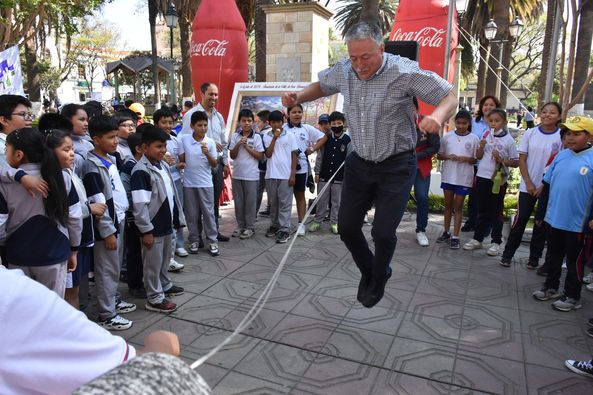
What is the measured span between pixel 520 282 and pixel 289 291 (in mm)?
2350

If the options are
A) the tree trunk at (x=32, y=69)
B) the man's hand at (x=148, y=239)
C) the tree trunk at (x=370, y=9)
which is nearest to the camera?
the man's hand at (x=148, y=239)

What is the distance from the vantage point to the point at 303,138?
6.27m

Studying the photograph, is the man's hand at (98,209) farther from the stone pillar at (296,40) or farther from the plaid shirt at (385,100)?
the stone pillar at (296,40)

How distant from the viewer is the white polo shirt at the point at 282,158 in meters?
5.90

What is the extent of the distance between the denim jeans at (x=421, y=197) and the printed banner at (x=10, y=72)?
222 inches

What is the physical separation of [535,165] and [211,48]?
259 inches

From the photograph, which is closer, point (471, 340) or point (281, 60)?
point (471, 340)

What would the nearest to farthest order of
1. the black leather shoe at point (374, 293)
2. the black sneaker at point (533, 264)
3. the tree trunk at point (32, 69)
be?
the black leather shoe at point (374, 293) → the black sneaker at point (533, 264) → the tree trunk at point (32, 69)

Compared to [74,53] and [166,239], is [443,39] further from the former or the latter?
[74,53]

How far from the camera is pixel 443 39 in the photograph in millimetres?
8078

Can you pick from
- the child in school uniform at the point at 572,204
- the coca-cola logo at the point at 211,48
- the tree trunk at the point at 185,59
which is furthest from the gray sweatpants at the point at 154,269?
the tree trunk at the point at 185,59

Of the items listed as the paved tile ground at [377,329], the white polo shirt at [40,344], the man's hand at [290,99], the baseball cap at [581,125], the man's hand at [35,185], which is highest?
the man's hand at [290,99]

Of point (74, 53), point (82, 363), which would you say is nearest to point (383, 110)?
point (82, 363)

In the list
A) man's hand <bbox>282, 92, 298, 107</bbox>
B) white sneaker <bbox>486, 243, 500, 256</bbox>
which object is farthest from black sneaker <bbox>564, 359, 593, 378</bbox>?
man's hand <bbox>282, 92, 298, 107</bbox>
